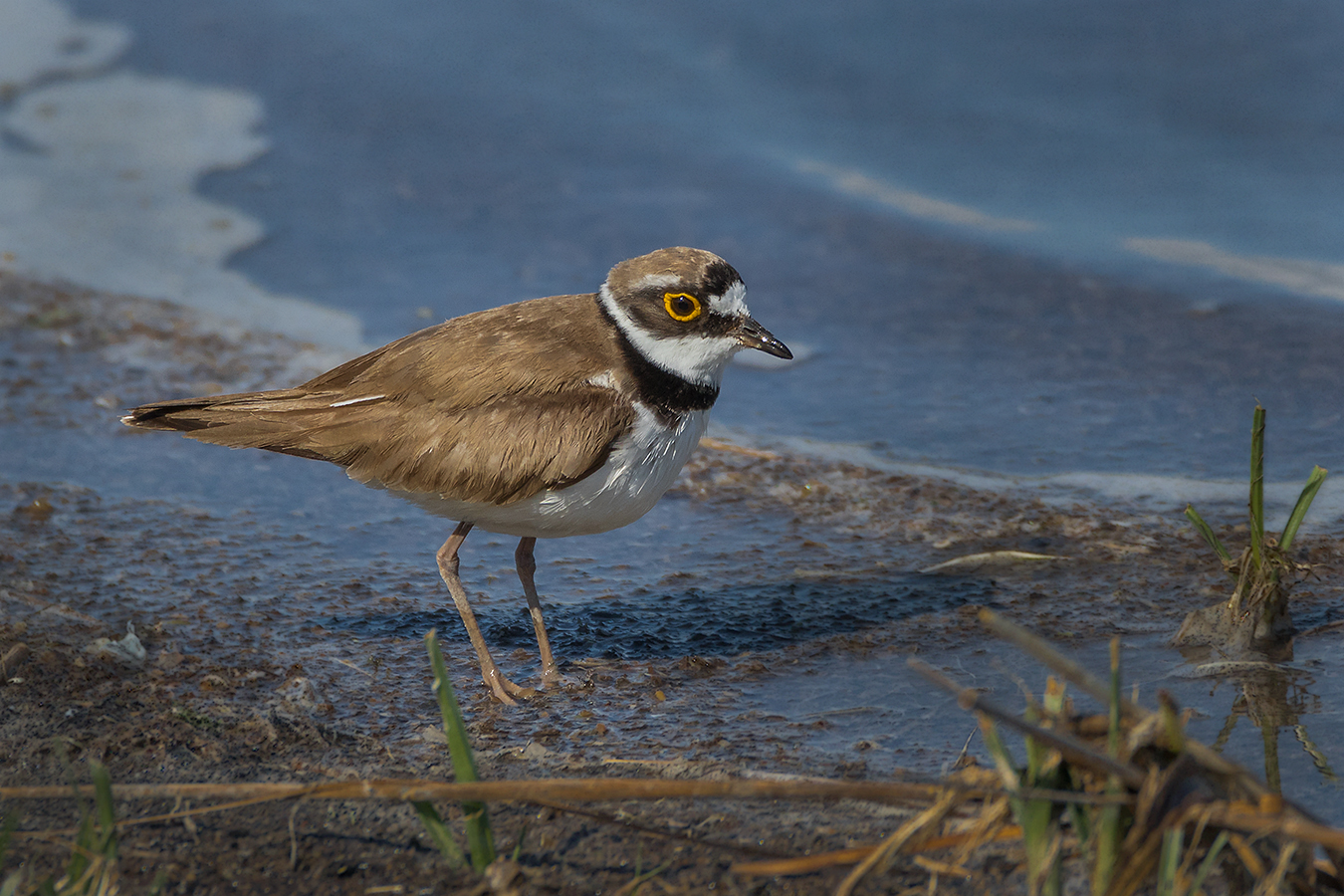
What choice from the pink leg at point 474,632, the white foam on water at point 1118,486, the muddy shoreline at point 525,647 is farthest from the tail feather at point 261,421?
the white foam on water at point 1118,486

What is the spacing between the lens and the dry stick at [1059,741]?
218 centimetres

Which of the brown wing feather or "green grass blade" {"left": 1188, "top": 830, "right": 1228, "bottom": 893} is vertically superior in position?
the brown wing feather

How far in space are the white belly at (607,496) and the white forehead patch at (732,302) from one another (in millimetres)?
410

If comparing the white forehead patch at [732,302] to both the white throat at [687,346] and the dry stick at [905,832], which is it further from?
the dry stick at [905,832]

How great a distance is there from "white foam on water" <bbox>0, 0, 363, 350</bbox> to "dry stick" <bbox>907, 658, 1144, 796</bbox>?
558 cm

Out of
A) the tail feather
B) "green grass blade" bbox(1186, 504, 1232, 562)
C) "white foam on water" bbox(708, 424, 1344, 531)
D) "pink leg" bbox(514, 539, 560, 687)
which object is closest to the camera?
"green grass blade" bbox(1186, 504, 1232, 562)

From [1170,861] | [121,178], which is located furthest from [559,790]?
[121,178]

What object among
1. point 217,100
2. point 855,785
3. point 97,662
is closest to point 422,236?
point 217,100

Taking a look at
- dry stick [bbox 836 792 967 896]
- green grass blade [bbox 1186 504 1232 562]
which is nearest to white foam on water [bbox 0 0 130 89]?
green grass blade [bbox 1186 504 1232 562]

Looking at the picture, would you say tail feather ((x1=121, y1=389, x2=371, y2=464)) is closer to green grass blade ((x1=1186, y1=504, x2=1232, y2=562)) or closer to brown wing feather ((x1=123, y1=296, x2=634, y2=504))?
brown wing feather ((x1=123, y1=296, x2=634, y2=504))

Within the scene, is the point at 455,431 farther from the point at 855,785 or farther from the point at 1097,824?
the point at 1097,824

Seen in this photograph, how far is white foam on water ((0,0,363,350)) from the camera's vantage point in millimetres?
7984

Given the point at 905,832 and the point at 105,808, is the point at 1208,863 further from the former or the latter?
the point at 105,808

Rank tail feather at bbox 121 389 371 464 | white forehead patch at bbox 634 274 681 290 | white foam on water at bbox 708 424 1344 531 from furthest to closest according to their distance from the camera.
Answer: white foam on water at bbox 708 424 1344 531
white forehead patch at bbox 634 274 681 290
tail feather at bbox 121 389 371 464
